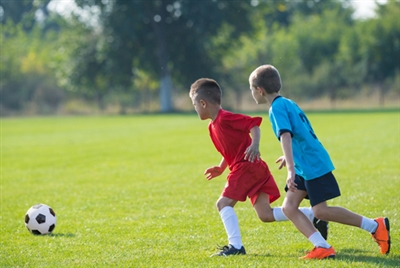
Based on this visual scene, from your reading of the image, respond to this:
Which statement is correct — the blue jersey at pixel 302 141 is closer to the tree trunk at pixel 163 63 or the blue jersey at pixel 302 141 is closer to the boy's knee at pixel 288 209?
the boy's knee at pixel 288 209

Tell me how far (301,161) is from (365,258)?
0.97 meters

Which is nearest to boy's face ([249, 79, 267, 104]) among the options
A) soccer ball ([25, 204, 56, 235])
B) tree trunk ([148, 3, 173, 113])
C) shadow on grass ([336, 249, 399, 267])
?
shadow on grass ([336, 249, 399, 267])

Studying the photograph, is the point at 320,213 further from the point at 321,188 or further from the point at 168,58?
the point at 168,58

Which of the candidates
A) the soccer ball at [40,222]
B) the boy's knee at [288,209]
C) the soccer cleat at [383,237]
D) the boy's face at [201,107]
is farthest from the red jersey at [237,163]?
the soccer ball at [40,222]

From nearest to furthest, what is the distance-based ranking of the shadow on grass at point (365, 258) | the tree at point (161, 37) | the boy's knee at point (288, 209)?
the shadow on grass at point (365, 258), the boy's knee at point (288, 209), the tree at point (161, 37)

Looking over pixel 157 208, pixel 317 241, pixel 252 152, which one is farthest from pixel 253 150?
pixel 157 208

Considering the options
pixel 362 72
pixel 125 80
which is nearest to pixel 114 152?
pixel 125 80

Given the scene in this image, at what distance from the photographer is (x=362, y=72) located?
159 feet

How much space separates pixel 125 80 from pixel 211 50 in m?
6.68

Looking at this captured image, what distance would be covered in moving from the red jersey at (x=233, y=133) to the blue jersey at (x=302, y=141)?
0.34 meters

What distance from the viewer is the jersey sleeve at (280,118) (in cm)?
513

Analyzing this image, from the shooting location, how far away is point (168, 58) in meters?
46.8

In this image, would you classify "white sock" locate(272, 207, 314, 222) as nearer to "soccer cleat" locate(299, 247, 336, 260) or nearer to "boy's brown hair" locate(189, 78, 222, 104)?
"soccer cleat" locate(299, 247, 336, 260)

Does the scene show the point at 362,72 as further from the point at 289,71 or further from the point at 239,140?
the point at 239,140
